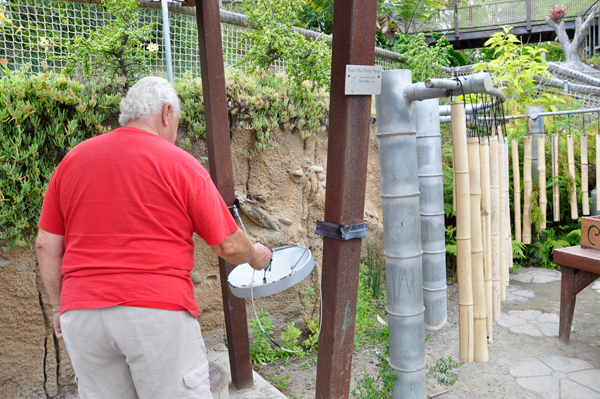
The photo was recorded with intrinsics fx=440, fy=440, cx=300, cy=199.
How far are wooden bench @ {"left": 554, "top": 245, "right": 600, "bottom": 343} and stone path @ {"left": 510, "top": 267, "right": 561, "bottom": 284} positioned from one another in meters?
2.02

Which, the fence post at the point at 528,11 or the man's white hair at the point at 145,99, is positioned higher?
the fence post at the point at 528,11

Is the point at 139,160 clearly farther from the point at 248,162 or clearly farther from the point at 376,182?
the point at 376,182

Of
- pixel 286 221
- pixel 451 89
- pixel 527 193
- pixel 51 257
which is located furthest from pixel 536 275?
pixel 51 257

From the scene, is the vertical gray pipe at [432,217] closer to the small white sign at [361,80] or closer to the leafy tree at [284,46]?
the small white sign at [361,80]

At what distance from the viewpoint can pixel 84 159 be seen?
1.78m

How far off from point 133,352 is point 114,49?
2.98 m

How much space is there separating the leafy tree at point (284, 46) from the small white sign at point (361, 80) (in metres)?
2.62

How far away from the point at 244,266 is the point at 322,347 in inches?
25.6

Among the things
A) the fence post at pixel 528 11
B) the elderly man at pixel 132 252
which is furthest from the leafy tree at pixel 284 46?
the fence post at pixel 528 11

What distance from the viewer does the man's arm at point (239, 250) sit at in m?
1.97

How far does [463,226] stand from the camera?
2.42 m

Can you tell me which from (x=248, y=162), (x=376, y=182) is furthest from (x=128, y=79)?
(x=376, y=182)

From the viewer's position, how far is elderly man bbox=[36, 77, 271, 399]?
173cm

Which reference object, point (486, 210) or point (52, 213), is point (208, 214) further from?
point (486, 210)
